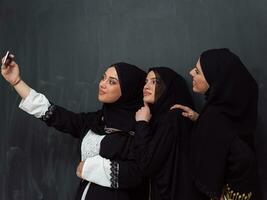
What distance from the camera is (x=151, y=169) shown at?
150cm

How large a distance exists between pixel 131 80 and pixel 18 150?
0.73m

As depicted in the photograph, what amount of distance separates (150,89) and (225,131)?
341mm

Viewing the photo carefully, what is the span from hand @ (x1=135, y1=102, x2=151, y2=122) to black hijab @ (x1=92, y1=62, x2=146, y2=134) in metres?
0.07

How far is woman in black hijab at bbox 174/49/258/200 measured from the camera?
1.41 metres

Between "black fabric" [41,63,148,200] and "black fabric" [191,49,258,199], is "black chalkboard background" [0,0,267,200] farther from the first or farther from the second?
"black fabric" [191,49,258,199]

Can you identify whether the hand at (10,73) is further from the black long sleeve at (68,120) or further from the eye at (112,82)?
the eye at (112,82)

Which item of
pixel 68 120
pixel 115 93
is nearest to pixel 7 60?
pixel 68 120

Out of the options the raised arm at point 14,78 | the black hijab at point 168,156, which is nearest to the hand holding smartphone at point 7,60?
the raised arm at point 14,78

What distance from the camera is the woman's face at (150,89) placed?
162 centimetres

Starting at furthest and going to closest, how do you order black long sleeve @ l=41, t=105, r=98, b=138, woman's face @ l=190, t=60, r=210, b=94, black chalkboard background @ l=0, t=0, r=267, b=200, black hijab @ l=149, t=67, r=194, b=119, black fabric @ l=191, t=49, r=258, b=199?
black chalkboard background @ l=0, t=0, r=267, b=200, black long sleeve @ l=41, t=105, r=98, b=138, black hijab @ l=149, t=67, r=194, b=119, woman's face @ l=190, t=60, r=210, b=94, black fabric @ l=191, t=49, r=258, b=199

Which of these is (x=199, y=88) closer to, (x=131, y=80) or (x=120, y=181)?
(x=131, y=80)

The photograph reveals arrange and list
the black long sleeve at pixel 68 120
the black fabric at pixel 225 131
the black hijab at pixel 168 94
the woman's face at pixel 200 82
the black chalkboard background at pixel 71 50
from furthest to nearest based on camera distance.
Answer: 1. the black chalkboard background at pixel 71 50
2. the black long sleeve at pixel 68 120
3. the black hijab at pixel 168 94
4. the woman's face at pixel 200 82
5. the black fabric at pixel 225 131

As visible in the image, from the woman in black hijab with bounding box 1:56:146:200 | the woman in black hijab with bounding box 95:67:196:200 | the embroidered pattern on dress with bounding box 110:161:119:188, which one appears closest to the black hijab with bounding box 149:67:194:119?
the woman in black hijab with bounding box 95:67:196:200

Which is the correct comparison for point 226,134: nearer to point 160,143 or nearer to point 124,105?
point 160,143
